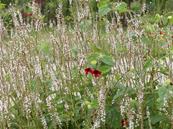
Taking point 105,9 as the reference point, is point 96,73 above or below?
below

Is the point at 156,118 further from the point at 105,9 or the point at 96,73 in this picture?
the point at 105,9

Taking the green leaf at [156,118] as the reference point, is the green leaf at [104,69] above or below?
above

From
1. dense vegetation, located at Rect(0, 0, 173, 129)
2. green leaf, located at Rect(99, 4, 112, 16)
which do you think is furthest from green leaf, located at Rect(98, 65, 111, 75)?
green leaf, located at Rect(99, 4, 112, 16)

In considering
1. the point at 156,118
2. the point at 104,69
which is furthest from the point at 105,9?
the point at 156,118

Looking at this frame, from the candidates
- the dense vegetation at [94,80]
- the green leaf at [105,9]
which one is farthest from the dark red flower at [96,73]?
the green leaf at [105,9]

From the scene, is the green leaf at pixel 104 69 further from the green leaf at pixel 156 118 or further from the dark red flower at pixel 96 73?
the green leaf at pixel 156 118

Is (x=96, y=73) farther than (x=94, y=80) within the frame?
No

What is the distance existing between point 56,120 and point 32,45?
2.84 feet

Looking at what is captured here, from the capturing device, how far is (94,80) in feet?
7.76

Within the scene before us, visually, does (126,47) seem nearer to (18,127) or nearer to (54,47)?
(54,47)

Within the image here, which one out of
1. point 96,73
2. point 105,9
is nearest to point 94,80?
point 96,73

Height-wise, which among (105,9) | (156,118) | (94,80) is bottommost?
(156,118)

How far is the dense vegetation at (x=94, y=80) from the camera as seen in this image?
223cm

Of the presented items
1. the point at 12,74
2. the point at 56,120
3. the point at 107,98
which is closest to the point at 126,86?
the point at 107,98
